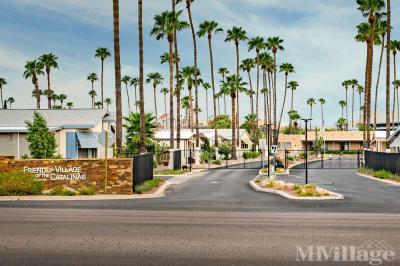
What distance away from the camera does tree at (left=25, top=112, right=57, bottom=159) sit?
4559 cm

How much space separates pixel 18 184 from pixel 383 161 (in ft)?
106

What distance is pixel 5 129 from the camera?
47.0 metres

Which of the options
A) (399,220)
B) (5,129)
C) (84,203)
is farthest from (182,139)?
(399,220)

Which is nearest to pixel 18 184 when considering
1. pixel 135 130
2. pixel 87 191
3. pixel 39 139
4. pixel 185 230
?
pixel 87 191

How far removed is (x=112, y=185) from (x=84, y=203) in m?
5.22

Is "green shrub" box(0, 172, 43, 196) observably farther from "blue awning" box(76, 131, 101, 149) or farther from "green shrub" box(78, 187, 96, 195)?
"blue awning" box(76, 131, 101, 149)

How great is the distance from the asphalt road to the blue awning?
2530 cm

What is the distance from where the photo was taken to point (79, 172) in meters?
30.3

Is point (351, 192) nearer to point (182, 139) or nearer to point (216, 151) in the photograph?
point (182, 139)

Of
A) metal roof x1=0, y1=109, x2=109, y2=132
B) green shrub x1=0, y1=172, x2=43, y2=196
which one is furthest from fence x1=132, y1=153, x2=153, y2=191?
metal roof x1=0, y1=109, x2=109, y2=132

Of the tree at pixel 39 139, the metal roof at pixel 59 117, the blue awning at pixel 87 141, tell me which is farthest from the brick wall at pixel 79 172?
the blue awning at pixel 87 141

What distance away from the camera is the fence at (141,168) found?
102 feet

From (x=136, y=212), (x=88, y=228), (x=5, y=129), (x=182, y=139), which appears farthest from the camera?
→ (x=182, y=139)

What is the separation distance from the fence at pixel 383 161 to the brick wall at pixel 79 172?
79.0 ft
